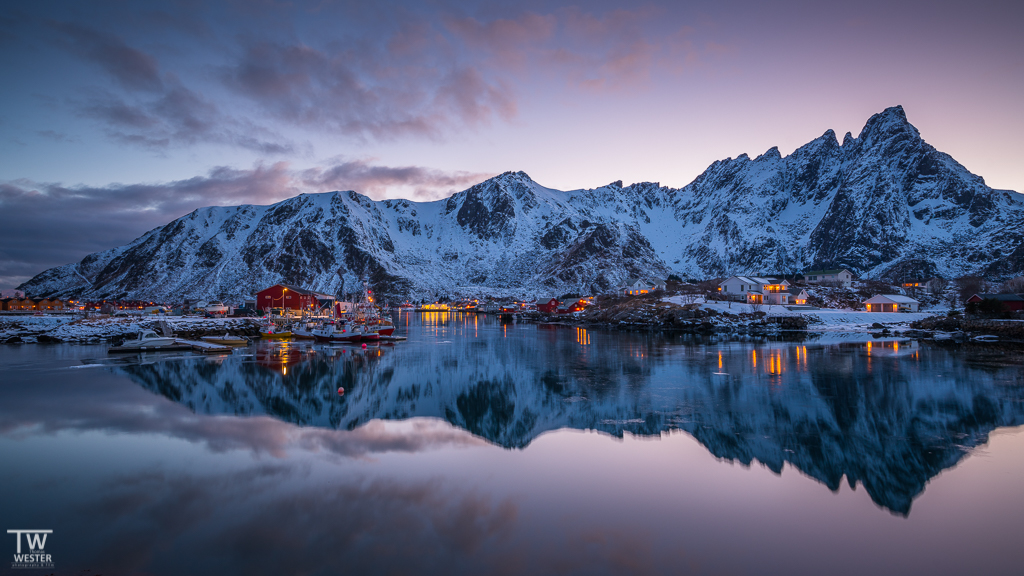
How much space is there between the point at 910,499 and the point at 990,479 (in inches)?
122

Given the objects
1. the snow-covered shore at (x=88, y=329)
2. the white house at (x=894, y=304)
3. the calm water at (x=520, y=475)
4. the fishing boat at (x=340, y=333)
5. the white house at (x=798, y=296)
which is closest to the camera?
the calm water at (x=520, y=475)

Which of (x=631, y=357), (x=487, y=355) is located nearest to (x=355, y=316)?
(x=487, y=355)

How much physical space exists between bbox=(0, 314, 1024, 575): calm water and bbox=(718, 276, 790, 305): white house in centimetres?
6021

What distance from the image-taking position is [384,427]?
17859 mm

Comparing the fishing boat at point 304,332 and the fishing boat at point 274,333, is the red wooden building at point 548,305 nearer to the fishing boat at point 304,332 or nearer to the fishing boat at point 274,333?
the fishing boat at point 304,332

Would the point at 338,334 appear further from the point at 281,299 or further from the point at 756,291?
the point at 756,291

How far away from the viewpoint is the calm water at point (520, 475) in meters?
8.77

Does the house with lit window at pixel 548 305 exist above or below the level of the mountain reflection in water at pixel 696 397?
above

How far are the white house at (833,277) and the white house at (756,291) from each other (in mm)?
29009

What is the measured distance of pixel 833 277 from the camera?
385ft

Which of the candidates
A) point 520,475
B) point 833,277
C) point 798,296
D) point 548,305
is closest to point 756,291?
point 798,296

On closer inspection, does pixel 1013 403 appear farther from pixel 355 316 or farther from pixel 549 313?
pixel 549 313

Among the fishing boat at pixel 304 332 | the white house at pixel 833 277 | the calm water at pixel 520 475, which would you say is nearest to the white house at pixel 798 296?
the white house at pixel 833 277

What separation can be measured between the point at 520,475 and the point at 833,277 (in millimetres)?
129406
